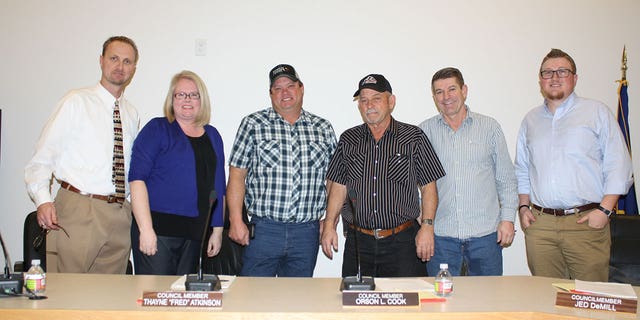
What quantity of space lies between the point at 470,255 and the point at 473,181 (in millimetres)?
449

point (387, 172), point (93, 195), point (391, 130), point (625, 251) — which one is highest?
point (391, 130)

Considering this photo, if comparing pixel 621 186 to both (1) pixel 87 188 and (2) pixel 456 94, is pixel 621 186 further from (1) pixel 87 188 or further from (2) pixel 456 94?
(1) pixel 87 188

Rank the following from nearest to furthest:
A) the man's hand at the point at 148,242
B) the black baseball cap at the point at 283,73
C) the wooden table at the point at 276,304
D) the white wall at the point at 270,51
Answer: the wooden table at the point at 276,304 < the man's hand at the point at 148,242 < the black baseball cap at the point at 283,73 < the white wall at the point at 270,51

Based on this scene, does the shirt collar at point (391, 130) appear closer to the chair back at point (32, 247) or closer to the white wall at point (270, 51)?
the white wall at point (270, 51)

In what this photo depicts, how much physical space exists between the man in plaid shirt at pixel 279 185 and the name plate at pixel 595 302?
1.67m

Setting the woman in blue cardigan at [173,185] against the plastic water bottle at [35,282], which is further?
the woman in blue cardigan at [173,185]

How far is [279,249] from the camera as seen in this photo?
339cm

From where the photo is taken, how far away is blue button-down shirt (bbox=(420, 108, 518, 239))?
3.37 m

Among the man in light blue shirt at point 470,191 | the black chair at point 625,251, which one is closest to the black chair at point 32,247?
the man in light blue shirt at point 470,191

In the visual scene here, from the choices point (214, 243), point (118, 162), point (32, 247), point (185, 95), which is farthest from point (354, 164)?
point (32, 247)

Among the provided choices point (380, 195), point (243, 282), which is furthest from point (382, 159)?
point (243, 282)

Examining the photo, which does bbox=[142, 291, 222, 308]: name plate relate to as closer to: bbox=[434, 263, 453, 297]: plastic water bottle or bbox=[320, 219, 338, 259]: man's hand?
bbox=[434, 263, 453, 297]: plastic water bottle

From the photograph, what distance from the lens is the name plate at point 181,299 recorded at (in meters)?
2.02

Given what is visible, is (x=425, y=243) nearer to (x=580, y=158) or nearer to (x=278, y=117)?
(x=580, y=158)
